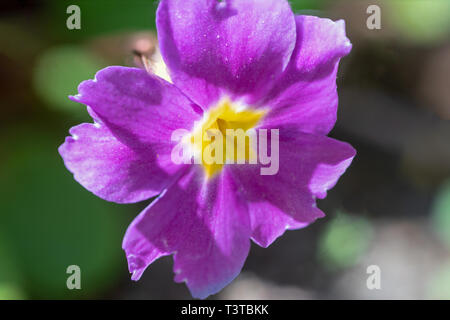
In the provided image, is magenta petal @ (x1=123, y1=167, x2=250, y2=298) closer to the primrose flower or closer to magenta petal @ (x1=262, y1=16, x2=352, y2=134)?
the primrose flower

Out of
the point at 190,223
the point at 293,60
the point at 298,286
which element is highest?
the point at 293,60

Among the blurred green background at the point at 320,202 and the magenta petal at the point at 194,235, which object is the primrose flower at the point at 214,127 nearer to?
the magenta petal at the point at 194,235

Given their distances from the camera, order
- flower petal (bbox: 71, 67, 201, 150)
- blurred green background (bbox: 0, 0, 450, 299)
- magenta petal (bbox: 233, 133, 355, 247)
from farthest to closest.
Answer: blurred green background (bbox: 0, 0, 450, 299)
magenta petal (bbox: 233, 133, 355, 247)
flower petal (bbox: 71, 67, 201, 150)

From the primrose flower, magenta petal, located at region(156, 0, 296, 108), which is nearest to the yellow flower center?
the primrose flower

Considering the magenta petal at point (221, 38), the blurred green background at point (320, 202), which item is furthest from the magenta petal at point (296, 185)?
the blurred green background at point (320, 202)

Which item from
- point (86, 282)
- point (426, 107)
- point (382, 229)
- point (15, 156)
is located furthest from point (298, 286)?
point (15, 156)

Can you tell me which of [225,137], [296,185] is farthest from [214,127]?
[296,185]

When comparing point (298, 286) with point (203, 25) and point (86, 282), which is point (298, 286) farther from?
point (203, 25)
